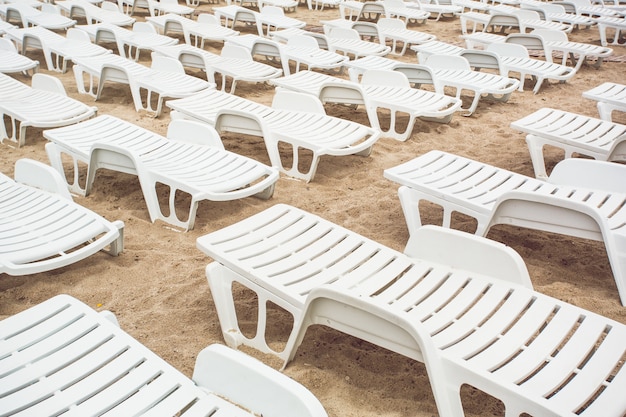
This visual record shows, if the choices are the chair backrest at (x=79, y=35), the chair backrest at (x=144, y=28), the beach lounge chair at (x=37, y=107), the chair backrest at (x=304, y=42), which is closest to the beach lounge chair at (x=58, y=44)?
the chair backrest at (x=79, y=35)

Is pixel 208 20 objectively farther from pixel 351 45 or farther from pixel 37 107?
pixel 37 107

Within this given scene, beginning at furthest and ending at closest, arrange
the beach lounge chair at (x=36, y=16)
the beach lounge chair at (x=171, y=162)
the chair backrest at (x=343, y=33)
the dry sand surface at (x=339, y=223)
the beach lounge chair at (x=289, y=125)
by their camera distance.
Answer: the beach lounge chair at (x=36, y=16)
the chair backrest at (x=343, y=33)
the beach lounge chair at (x=289, y=125)
the beach lounge chair at (x=171, y=162)
the dry sand surface at (x=339, y=223)

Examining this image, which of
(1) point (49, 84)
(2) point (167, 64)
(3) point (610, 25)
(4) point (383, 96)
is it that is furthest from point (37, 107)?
(3) point (610, 25)

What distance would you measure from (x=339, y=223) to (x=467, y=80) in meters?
2.94

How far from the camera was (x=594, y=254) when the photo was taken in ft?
11.2

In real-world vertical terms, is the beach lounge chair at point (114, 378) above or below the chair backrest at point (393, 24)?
below

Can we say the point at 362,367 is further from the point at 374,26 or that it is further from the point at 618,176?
the point at 374,26

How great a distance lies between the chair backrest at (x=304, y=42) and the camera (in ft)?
23.0

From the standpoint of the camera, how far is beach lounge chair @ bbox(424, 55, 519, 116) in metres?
5.75

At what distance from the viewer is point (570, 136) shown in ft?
14.0

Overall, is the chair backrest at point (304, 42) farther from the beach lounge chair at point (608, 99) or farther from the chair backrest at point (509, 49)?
the beach lounge chair at point (608, 99)

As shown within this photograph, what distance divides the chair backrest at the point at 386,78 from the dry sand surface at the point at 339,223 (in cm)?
39

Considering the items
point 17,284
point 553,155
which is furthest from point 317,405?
point 553,155

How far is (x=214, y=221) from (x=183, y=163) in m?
0.44
